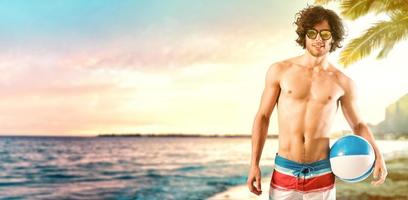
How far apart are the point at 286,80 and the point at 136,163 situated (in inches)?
1152

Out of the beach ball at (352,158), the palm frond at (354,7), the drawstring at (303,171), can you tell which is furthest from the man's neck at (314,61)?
the palm frond at (354,7)

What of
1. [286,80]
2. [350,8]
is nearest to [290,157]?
[286,80]

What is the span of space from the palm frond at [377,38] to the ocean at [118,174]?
26.1 feet

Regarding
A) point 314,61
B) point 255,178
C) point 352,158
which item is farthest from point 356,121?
point 255,178

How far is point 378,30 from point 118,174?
65.6ft

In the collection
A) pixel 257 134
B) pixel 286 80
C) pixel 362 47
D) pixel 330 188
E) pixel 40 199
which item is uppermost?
pixel 362 47

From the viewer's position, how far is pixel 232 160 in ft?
95.4

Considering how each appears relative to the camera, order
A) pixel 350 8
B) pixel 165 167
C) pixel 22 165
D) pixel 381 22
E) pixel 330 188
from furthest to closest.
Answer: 1. pixel 22 165
2. pixel 165 167
3. pixel 381 22
4. pixel 350 8
5. pixel 330 188

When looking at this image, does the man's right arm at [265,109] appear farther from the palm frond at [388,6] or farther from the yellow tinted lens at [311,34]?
the palm frond at [388,6]

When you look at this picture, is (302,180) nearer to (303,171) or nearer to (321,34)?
(303,171)

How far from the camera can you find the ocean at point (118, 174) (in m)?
18.2

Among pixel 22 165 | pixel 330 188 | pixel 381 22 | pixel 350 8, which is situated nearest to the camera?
pixel 330 188

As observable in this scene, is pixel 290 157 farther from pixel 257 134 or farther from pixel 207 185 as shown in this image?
pixel 207 185

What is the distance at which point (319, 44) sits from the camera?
3.07 metres
